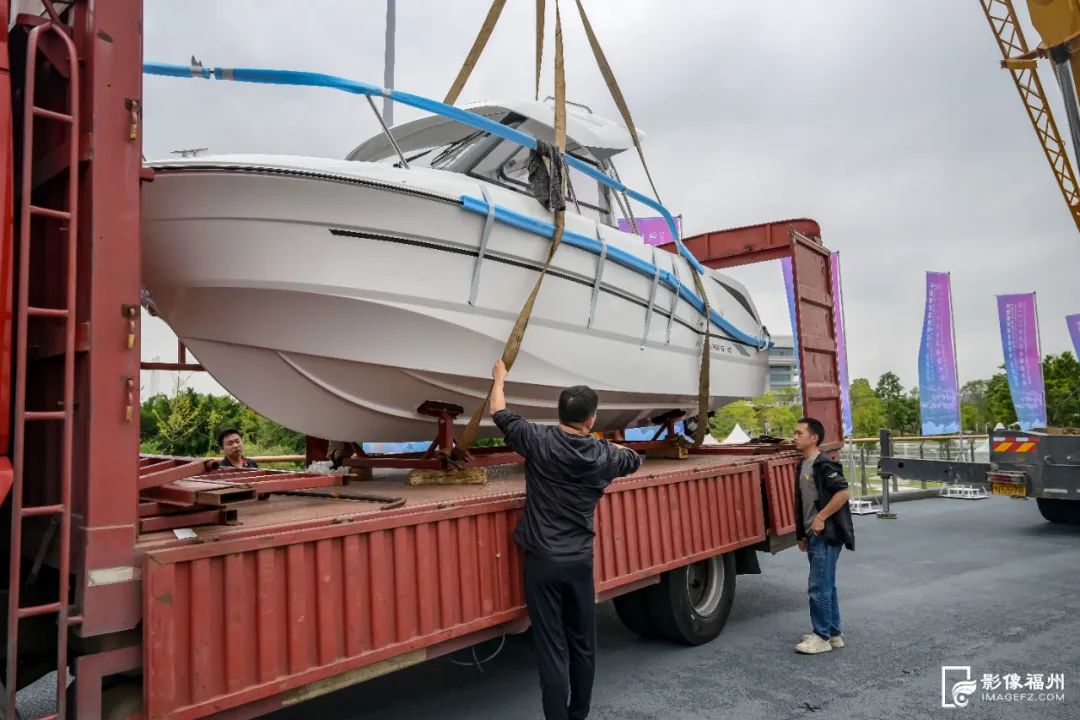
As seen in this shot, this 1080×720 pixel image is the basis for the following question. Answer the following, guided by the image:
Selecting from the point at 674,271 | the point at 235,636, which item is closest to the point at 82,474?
the point at 235,636

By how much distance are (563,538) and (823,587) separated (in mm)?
1984

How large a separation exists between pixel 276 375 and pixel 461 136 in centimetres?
211

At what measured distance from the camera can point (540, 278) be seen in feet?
12.9

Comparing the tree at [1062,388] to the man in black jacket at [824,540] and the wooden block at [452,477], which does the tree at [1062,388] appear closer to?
the man in black jacket at [824,540]

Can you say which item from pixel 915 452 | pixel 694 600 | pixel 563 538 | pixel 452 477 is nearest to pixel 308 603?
pixel 563 538

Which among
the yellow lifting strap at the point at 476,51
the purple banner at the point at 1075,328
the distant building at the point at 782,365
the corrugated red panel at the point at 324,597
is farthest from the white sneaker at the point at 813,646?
the distant building at the point at 782,365

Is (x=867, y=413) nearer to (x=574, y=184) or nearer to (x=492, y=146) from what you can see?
(x=574, y=184)

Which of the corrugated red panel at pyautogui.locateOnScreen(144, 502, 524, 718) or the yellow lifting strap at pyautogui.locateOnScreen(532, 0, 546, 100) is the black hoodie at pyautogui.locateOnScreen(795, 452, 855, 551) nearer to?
the corrugated red panel at pyautogui.locateOnScreen(144, 502, 524, 718)

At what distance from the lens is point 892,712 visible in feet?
10.7

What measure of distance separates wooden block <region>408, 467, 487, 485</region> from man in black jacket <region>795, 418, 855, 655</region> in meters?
1.91

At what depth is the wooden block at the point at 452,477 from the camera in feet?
12.8

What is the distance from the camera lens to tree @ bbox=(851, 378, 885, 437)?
37781 mm

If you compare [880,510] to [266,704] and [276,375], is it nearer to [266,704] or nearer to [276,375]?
[276,375]

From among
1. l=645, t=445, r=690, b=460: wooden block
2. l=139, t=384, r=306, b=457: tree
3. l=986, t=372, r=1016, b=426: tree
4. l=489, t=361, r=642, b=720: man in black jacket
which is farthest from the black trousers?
l=986, t=372, r=1016, b=426: tree
